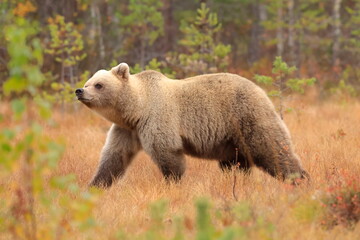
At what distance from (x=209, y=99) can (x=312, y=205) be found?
2.30 metres

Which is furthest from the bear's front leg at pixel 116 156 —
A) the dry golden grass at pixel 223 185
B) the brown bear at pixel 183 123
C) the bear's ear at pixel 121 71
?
the bear's ear at pixel 121 71

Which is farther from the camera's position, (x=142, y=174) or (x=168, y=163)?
(x=142, y=174)

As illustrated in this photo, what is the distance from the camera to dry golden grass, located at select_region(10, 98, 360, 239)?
4.02 m

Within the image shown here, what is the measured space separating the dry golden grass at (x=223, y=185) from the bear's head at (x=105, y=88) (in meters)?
0.88

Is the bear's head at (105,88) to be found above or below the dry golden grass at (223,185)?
above

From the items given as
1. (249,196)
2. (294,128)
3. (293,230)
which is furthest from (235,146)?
(294,128)

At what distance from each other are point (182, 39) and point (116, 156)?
11837mm

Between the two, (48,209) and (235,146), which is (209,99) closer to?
(235,146)

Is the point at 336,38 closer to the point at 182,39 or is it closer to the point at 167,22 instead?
the point at 182,39

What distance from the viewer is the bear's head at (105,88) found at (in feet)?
19.7

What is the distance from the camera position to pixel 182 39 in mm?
17625

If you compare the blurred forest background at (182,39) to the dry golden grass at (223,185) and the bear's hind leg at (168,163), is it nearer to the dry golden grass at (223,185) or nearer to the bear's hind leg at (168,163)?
the dry golden grass at (223,185)

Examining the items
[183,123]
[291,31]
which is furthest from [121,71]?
[291,31]

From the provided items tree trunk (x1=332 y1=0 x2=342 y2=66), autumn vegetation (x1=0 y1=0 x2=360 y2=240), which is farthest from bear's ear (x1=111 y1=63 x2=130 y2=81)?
tree trunk (x1=332 y1=0 x2=342 y2=66)
